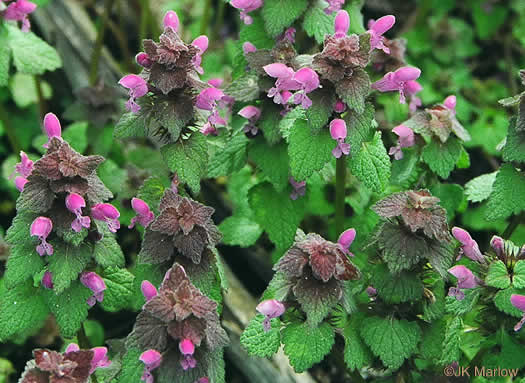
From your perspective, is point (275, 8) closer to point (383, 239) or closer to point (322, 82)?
point (322, 82)

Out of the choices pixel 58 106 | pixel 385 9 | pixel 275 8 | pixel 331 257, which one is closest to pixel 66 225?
pixel 331 257

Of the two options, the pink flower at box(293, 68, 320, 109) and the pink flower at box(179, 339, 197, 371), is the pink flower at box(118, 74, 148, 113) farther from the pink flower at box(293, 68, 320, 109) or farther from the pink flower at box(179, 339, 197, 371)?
the pink flower at box(179, 339, 197, 371)

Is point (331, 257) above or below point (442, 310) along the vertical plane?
above

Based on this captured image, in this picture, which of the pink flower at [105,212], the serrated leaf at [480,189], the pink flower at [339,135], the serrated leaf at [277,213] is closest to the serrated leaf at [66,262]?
the pink flower at [105,212]

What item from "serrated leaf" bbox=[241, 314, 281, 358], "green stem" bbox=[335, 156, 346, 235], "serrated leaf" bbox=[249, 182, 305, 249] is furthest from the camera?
"serrated leaf" bbox=[249, 182, 305, 249]

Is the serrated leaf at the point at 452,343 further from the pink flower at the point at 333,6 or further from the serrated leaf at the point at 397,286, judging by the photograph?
the pink flower at the point at 333,6

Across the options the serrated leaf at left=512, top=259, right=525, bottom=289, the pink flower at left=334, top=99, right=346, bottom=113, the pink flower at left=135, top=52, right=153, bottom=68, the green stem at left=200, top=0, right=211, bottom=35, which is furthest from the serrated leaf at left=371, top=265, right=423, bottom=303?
the green stem at left=200, top=0, right=211, bottom=35
